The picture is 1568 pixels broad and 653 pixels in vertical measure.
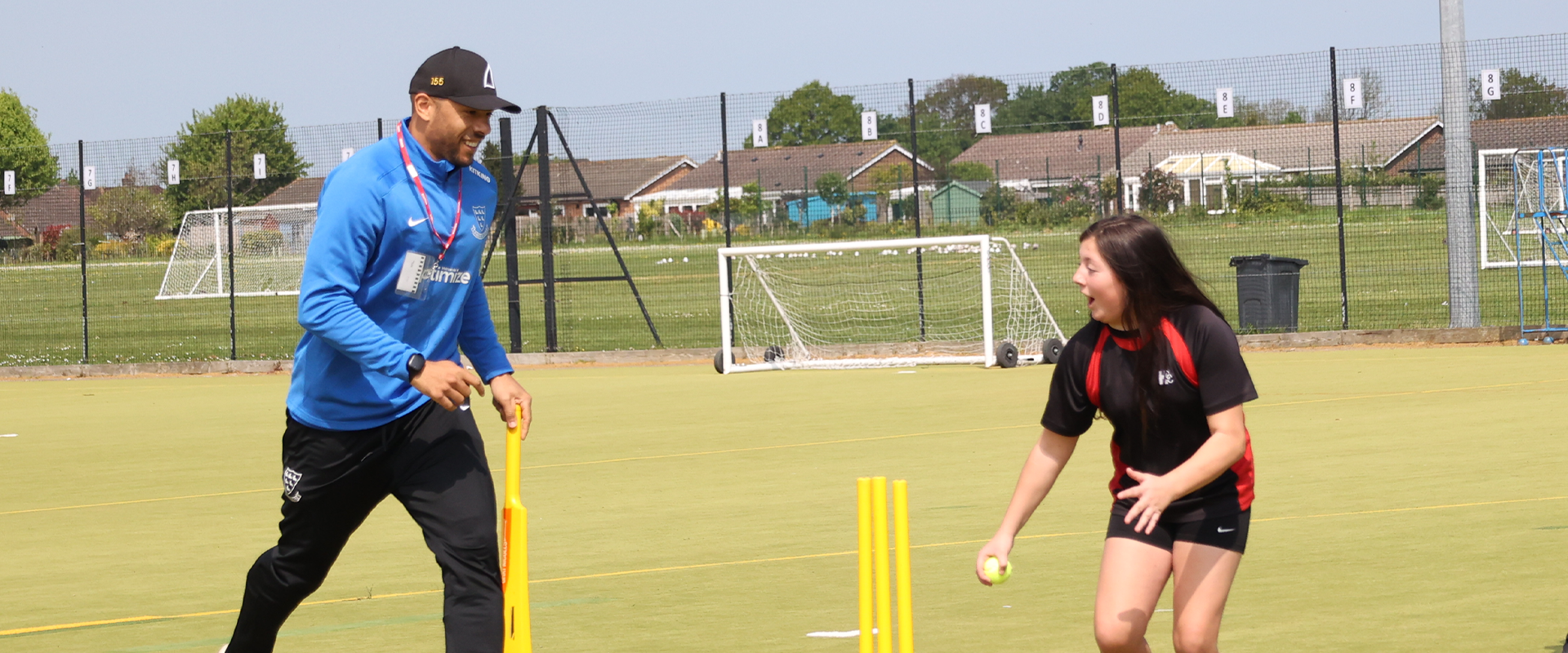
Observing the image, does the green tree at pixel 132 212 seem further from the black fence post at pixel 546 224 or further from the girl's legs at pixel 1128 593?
the girl's legs at pixel 1128 593

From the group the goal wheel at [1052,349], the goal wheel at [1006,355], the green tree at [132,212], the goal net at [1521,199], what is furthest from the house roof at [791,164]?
the green tree at [132,212]

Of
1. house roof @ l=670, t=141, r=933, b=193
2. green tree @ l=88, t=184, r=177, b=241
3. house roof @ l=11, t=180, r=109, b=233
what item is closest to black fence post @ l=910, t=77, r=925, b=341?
house roof @ l=670, t=141, r=933, b=193

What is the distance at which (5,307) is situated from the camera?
28.0 meters

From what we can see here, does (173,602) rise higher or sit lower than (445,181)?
lower

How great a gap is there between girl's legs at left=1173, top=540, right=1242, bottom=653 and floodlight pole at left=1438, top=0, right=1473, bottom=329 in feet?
51.0

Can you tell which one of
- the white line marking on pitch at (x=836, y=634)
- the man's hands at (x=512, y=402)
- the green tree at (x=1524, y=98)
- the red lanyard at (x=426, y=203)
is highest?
the green tree at (x=1524, y=98)

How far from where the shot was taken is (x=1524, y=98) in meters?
19.8

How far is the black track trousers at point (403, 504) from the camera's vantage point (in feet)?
15.5

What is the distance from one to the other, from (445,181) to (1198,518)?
7.45 ft

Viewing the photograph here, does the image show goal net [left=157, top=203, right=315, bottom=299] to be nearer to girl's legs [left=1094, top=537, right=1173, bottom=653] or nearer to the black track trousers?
the black track trousers

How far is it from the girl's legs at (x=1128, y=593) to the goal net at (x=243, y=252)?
68.8 feet

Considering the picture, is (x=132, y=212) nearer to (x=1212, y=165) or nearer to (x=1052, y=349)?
(x=1052, y=349)

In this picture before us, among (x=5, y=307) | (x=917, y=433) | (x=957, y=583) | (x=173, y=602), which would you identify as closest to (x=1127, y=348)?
(x=957, y=583)

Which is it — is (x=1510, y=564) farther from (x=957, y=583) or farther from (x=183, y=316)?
(x=183, y=316)
